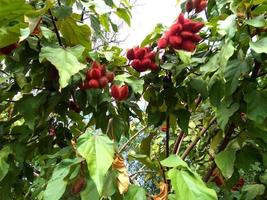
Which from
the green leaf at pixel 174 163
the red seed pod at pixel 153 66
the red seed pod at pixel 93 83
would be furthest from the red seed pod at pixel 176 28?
the green leaf at pixel 174 163

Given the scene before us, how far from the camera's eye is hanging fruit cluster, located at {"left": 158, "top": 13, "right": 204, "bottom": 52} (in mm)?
1022

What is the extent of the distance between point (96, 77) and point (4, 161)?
1.02 ft

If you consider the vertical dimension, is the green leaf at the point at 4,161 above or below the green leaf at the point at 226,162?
below

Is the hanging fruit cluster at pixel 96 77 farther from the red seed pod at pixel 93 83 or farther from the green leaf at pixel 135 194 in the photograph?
the green leaf at pixel 135 194

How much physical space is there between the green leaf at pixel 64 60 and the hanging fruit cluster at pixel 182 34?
0.21 meters

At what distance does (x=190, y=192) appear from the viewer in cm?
76

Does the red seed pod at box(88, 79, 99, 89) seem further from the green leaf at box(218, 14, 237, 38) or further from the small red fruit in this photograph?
the green leaf at box(218, 14, 237, 38)

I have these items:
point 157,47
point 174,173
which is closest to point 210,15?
point 157,47

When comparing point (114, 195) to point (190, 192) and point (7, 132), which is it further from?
point (7, 132)

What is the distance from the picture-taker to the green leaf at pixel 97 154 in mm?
740

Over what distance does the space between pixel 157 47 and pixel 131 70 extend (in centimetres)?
11

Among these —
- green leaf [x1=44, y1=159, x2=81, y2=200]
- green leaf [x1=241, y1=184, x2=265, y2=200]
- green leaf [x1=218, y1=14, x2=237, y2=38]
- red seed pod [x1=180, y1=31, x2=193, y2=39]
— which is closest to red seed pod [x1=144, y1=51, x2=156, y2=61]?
red seed pod [x1=180, y1=31, x2=193, y2=39]

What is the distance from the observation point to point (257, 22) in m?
0.89

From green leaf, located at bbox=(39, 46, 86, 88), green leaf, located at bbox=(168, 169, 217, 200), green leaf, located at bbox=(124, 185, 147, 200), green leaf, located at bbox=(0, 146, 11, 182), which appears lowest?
green leaf, located at bbox=(0, 146, 11, 182)
